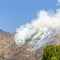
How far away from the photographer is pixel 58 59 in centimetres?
8656

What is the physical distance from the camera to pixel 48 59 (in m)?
88.5

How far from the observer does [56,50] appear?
293 ft

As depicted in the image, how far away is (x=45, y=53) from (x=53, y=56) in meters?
3.36

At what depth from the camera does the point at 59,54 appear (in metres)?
87.8

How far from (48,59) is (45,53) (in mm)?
2067

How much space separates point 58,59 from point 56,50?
369 centimetres

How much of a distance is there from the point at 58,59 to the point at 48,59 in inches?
134

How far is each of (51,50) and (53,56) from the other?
224 centimetres

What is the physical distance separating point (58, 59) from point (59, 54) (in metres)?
1.89

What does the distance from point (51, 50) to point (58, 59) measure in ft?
11.7

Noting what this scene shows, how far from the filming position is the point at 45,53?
89.2m

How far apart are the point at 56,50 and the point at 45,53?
135 inches

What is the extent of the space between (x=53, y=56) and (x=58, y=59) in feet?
5.54
